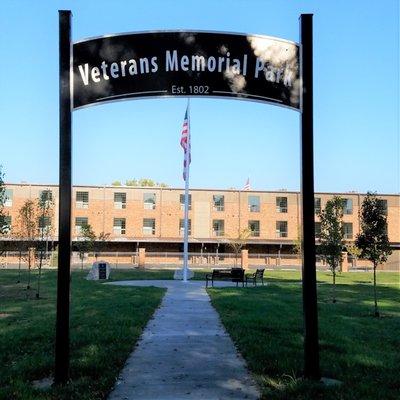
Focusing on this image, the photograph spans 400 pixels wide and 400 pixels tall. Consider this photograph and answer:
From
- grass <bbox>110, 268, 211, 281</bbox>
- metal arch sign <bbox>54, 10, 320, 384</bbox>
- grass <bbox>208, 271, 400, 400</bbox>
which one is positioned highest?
metal arch sign <bbox>54, 10, 320, 384</bbox>

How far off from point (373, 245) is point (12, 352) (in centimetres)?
1229

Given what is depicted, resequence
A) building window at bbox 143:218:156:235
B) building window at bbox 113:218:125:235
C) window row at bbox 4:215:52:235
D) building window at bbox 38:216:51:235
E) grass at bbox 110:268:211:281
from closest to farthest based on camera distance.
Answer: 1. window row at bbox 4:215:52:235
2. building window at bbox 38:216:51:235
3. grass at bbox 110:268:211:281
4. building window at bbox 113:218:125:235
5. building window at bbox 143:218:156:235

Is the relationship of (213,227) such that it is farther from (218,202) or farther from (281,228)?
(281,228)

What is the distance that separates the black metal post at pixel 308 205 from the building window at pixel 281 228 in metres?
62.4

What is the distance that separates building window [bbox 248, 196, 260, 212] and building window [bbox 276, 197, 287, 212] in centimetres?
257

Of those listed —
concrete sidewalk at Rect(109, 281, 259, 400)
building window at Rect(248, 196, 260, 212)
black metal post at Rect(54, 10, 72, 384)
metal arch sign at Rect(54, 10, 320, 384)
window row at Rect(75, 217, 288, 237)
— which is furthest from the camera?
building window at Rect(248, 196, 260, 212)

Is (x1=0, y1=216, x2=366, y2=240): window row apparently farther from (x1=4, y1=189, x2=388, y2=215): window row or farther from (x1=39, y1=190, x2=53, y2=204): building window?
(x1=39, y1=190, x2=53, y2=204): building window

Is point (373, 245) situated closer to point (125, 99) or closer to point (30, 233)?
point (125, 99)

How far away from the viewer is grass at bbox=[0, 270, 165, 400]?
232 inches

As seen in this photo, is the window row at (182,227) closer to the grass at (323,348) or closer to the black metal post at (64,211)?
the grass at (323,348)

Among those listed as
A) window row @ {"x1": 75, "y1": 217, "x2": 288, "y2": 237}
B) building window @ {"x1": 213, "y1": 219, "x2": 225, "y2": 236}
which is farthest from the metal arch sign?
building window @ {"x1": 213, "y1": 219, "x2": 225, "y2": 236}

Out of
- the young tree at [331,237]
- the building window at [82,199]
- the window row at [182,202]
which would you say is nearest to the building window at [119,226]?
the window row at [182,202]

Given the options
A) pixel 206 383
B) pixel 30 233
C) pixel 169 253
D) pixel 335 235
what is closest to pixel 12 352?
pixel 206 383

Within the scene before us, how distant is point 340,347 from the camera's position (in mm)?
8602
